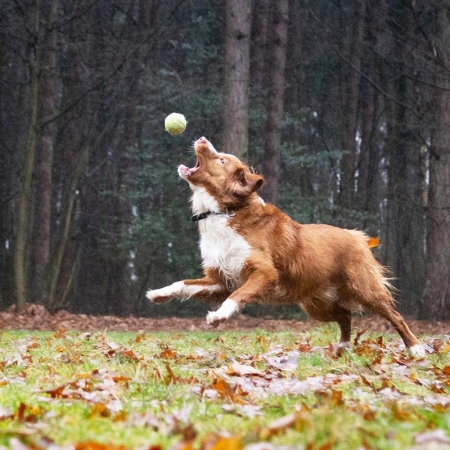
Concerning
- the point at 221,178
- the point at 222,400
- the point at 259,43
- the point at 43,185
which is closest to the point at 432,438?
the point at 222,400

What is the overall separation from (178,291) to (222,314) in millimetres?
955

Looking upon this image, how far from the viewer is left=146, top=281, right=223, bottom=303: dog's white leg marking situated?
7.79 m

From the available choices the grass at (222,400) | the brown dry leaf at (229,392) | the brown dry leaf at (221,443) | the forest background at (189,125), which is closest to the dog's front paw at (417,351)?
the grass at (222,400)

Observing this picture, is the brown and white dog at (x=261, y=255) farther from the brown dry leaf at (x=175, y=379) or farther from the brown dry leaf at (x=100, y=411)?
the brown dry leaf at (x=100, y=411)

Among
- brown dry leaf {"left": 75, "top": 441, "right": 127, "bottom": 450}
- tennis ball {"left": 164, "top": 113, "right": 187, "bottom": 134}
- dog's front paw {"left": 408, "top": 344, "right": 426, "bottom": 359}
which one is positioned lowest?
dog's front paw {"left": 408, "top": 344, "right": 426, "bottom": 359}

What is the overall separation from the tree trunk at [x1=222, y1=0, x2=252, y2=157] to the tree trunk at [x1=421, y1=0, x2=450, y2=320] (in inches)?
175

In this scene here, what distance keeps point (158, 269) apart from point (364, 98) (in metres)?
9.70

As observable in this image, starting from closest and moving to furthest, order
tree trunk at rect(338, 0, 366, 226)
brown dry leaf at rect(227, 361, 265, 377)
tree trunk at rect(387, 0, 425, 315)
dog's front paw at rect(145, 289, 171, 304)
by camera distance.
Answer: brown dry leaf at rect(227, 361, 265, 377) → dog's front paw at rect(145, 289, 171, 304) → tree trunk at rect(338, 0, 366, 226) → tree trunk at rect(387, 0, 425, 315)

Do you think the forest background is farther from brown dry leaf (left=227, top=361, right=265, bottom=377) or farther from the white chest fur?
brown dry leaf (left=227, top=361, right=265, bottom=377)

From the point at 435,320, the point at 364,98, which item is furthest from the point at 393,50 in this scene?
the point at 435,320

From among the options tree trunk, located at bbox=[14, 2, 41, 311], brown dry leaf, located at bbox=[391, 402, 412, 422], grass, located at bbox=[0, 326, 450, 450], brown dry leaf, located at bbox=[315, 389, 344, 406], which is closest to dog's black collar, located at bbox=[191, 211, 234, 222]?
grass, located at bbox=[0, 326, 450, 450]

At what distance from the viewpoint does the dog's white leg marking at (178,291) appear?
779 cm

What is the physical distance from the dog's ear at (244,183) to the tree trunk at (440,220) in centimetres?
1138

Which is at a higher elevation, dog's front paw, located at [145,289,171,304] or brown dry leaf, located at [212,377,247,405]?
dog's front paw, located at [145,289,171,304]
